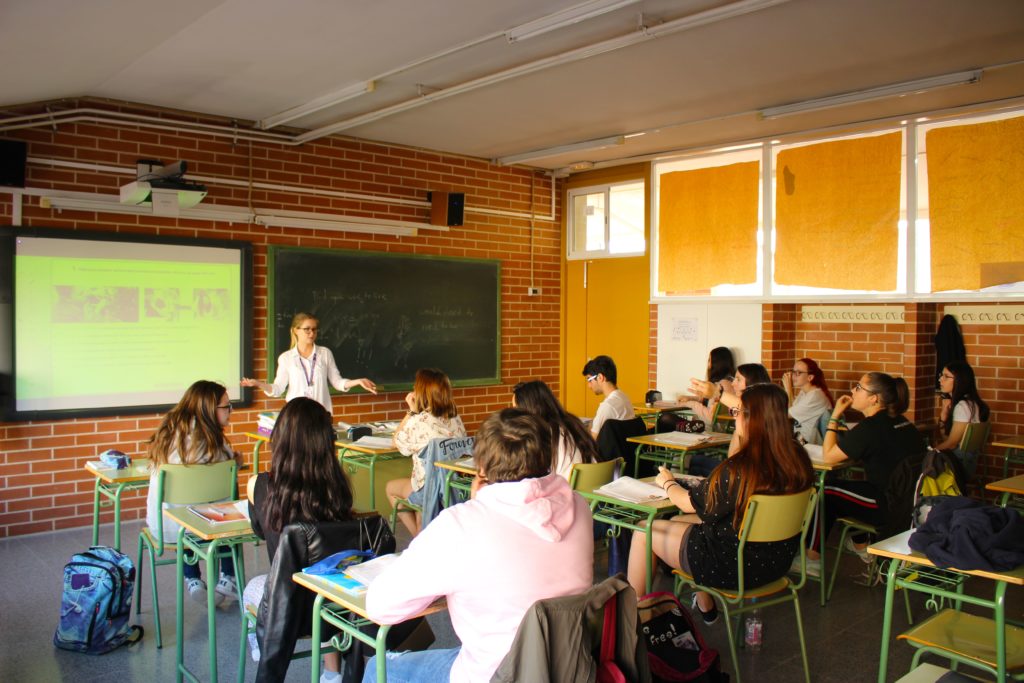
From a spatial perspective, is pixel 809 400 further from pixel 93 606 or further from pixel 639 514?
pixel 93 606

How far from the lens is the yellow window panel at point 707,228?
22.9 ft

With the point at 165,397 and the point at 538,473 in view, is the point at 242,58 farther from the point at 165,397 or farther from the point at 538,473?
the point at 538,473

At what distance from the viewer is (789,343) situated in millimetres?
7188

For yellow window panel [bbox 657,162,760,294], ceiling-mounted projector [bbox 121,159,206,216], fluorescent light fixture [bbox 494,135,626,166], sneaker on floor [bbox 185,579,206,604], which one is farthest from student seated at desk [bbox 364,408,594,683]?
yellow window panel [bbox 657,162,760,294]

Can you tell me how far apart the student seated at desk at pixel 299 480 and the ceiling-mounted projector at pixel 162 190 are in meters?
2.98

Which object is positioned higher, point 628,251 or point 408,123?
point 408,123

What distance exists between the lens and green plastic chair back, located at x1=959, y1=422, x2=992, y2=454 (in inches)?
211

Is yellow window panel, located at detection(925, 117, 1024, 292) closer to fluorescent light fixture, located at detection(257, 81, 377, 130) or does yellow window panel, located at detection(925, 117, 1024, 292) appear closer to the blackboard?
the blackboard

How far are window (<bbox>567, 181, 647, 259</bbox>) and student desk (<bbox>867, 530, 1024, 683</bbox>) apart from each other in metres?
5.33

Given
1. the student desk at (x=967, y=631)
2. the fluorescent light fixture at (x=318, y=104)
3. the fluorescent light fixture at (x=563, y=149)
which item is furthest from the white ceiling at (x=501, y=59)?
the student desk at (x=967, y=631)

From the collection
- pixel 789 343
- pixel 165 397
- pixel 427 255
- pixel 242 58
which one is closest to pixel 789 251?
pixel 789 343

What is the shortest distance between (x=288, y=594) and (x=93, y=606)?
1.55 meters

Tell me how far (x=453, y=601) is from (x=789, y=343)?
18.7ft

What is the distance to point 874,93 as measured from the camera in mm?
5359
